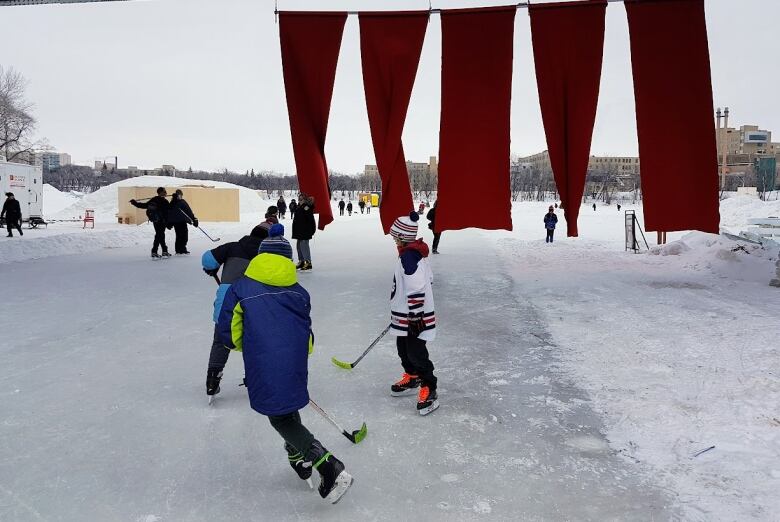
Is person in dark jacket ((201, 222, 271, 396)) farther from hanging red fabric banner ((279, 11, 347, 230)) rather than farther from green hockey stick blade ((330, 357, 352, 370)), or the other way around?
hanging red fabric banner ((279, 11, 347, 230))

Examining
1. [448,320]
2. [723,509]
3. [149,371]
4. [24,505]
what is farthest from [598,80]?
[24,505]

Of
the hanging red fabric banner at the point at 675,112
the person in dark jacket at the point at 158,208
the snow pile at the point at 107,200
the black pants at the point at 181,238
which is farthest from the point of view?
the snow pile at the point at 107,200

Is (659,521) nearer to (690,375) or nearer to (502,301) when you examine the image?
(690,375)

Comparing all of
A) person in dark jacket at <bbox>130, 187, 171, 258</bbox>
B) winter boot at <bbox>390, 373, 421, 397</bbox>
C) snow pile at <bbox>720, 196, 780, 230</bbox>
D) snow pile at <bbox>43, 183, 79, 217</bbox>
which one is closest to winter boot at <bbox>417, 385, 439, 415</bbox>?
winter boot at <bbox>390, 373, 421, 397</bbox>

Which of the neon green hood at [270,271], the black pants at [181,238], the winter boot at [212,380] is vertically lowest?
the winter boot at [212,380]

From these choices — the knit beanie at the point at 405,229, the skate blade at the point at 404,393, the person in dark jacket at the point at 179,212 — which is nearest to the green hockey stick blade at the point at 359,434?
the skate blade at the point at 404,393

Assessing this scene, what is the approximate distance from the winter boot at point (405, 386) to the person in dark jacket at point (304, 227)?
576 cm

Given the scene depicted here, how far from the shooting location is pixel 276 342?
2621 mm

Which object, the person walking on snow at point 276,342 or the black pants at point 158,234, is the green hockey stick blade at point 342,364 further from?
the black pants at point 158,234

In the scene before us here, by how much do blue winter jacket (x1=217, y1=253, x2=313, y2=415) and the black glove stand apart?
51.3 inches

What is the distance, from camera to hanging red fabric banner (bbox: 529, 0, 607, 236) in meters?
7.48

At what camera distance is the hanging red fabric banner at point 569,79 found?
748 centimetres

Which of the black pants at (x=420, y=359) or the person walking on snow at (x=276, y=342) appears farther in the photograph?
the black pants at (x=420, y=359)

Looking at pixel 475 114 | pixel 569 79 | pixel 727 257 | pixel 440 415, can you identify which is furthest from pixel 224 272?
pixel 727 257
